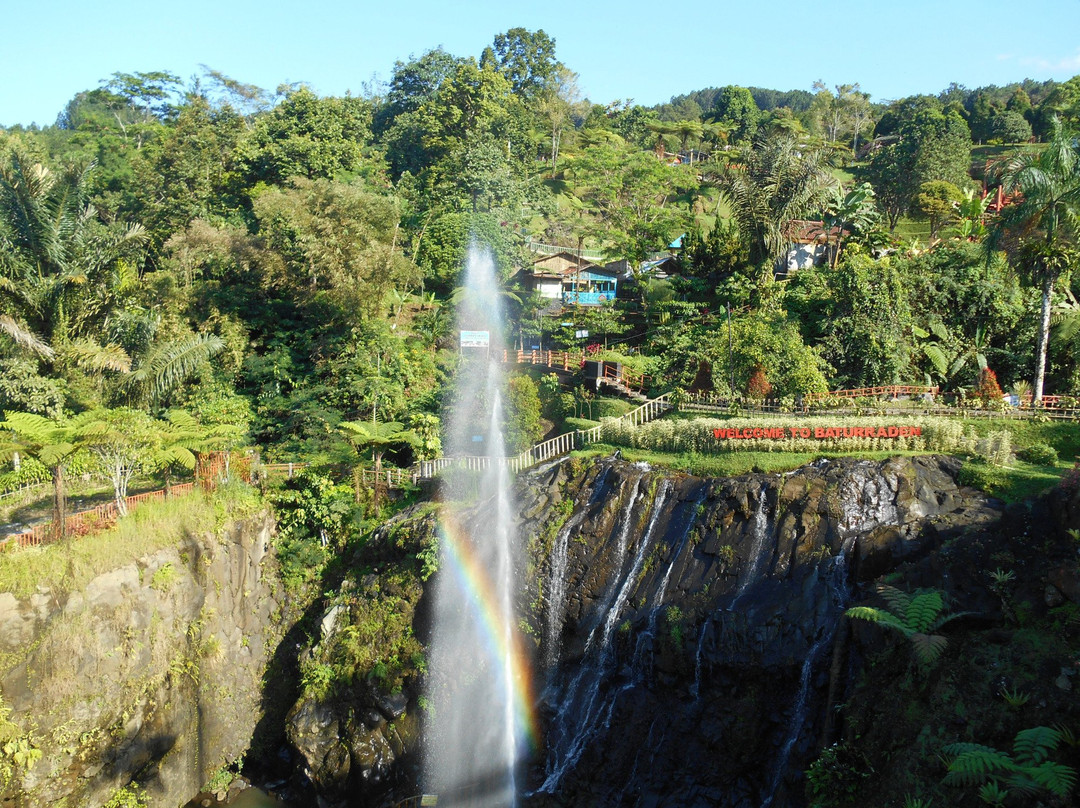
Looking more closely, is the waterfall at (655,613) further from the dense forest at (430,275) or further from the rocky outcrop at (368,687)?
the dense forest at (430,275)

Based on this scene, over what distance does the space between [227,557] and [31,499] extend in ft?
22.4

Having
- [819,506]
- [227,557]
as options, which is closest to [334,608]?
[227,557]

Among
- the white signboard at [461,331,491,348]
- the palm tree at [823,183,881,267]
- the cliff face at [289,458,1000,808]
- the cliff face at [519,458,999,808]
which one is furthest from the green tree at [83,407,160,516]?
the palm tree at [823,183,881,267]

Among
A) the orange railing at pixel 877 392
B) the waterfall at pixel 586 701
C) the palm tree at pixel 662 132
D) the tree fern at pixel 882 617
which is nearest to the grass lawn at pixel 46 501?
the waterfall at pixel 586 701

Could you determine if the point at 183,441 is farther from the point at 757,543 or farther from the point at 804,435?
the point at 804,435

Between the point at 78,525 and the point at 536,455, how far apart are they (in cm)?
1240

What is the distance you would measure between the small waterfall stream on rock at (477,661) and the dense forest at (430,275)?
4.80m

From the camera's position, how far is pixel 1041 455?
19.6 m

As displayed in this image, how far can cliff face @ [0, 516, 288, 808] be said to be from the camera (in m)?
17.2

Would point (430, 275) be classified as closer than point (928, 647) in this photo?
No

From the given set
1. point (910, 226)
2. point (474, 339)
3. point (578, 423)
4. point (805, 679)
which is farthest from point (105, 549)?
point (910, 226)

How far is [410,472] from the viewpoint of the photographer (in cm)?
2548

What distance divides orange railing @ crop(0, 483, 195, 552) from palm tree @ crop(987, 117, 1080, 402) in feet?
78.4

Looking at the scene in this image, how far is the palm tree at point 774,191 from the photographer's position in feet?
105
